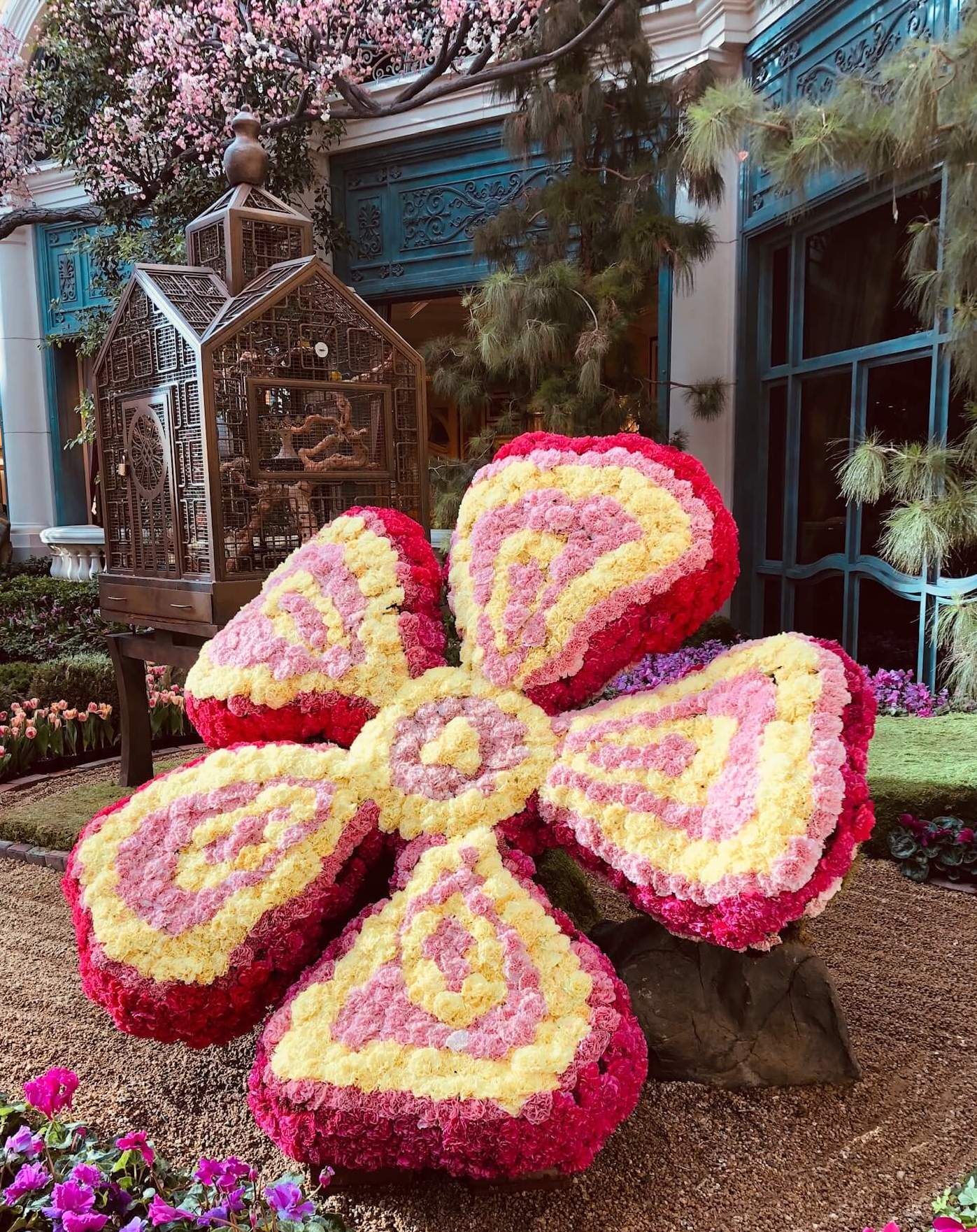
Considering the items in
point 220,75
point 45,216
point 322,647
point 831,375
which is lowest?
point 322,647

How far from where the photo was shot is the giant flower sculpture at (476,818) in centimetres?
123

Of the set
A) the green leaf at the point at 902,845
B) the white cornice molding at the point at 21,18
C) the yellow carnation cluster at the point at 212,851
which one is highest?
the white cornice molding at the point at 21,18

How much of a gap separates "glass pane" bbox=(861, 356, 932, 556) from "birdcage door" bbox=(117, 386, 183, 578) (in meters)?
3.25

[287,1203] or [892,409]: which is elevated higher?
[892,409]

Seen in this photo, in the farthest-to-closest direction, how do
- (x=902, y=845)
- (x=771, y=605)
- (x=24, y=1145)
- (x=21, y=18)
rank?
(x=21, y=18) < (x=771, y=605) < (x=902, y=845) < (x=24, y=1145)

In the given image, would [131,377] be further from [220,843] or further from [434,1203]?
[434,1203]

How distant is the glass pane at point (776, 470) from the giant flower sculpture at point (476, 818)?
4.19 meters

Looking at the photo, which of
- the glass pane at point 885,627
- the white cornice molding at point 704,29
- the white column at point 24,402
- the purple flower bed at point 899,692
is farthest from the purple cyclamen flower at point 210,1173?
the white column at point 24,402

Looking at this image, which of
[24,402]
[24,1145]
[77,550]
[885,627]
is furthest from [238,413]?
[24,402]

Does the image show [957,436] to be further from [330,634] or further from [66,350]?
[66,350]

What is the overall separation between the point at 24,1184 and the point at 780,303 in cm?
537

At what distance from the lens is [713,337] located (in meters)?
5.77

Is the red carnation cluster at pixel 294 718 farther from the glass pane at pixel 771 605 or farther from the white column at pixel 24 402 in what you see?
the white column at pixel 24 402

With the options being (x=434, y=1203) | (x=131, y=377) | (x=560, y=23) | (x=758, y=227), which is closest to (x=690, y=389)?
(x=758, y=227)
